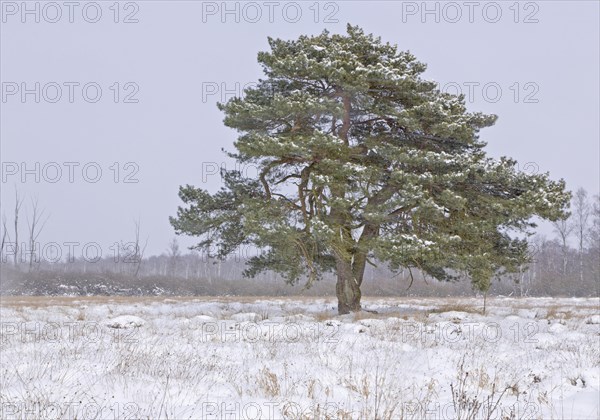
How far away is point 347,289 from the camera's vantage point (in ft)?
55.4

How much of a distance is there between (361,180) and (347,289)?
433 centimetres

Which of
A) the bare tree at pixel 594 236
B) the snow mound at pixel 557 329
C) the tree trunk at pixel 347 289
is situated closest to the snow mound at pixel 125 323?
the tree trunk at pixel 347 289

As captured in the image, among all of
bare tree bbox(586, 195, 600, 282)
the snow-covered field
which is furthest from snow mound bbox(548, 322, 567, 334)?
bare tree bbox(586, 195, 600, 282)

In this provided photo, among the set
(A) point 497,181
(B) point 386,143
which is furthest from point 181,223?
(A) point 497,181

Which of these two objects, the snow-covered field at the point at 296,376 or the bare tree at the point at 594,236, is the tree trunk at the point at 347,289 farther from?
the bare tree at the point at 594,236

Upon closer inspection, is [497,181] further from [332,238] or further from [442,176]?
[332,238]

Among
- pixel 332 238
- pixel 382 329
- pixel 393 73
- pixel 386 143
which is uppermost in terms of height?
pixel 393 73

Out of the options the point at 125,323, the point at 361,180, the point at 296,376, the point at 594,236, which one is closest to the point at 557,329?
the point at 361,180

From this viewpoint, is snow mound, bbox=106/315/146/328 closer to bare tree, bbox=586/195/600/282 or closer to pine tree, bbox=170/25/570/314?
pine tree, bbox=170/25/570/314

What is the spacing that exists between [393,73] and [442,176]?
3.51 m

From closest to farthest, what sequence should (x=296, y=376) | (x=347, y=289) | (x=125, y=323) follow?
(x=296, y=376) < (x=125, y=323) < (x=347, y=289)

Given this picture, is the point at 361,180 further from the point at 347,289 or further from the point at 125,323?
the point at 125,323

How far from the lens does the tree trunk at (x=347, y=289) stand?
16.1 meters

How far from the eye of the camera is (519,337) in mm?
10133
